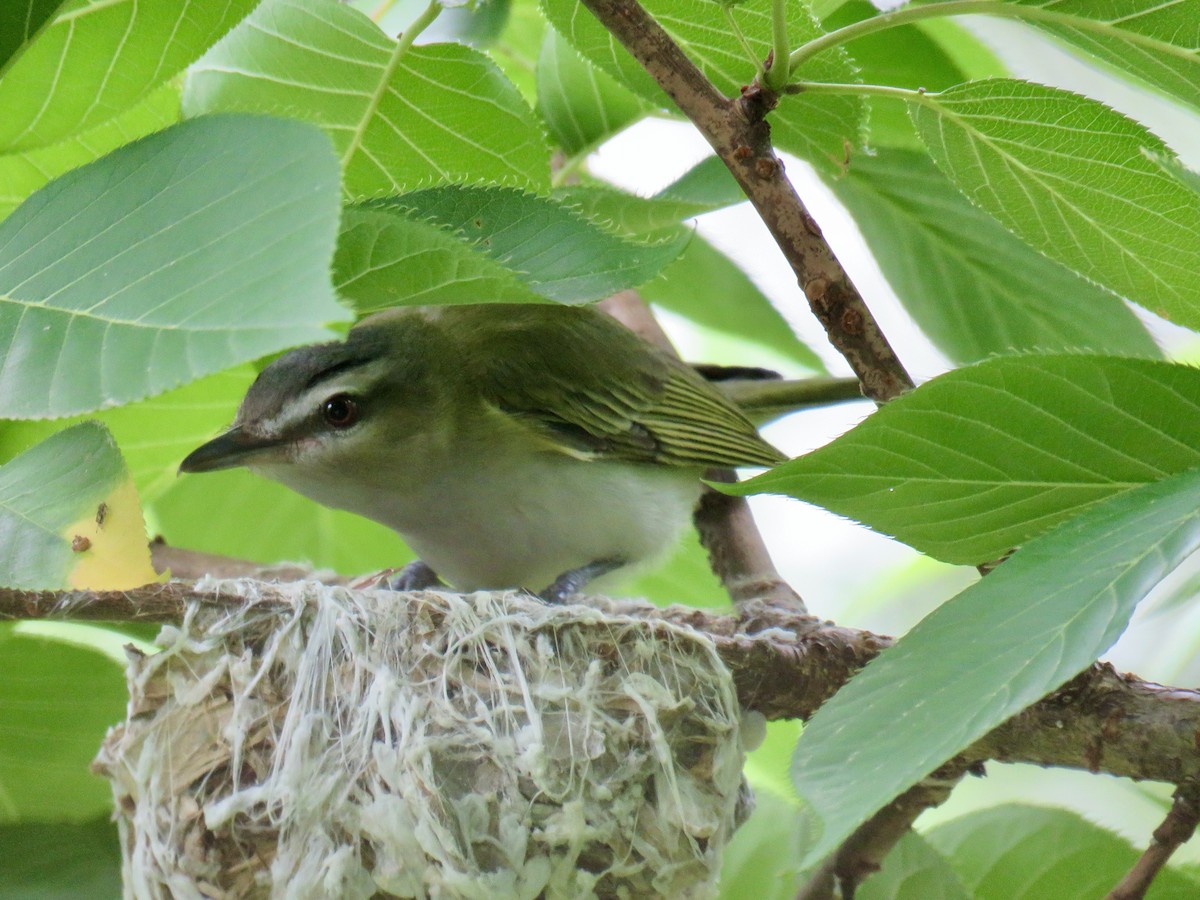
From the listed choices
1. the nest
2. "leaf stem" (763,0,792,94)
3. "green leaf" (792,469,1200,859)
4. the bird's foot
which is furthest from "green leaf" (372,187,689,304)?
the bird's foot

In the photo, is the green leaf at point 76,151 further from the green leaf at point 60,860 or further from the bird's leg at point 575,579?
the bird's leg at point 575,579

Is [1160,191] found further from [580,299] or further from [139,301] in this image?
[139,301]

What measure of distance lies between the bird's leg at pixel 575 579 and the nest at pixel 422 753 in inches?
20.4

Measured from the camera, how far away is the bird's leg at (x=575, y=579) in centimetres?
217

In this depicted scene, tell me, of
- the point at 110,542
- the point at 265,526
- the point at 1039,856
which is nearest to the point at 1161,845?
the point at 1039,856

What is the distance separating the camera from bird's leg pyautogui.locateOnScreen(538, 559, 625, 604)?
85.4 inches

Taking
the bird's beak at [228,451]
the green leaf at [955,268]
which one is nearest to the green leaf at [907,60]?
the green leaf at [955,268]

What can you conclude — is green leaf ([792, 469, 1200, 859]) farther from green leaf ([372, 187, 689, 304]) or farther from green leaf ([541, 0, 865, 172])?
green leaf ([541, 0, 865, 172])

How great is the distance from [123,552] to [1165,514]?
33.6 inches

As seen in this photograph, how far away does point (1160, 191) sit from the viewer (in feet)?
3.80

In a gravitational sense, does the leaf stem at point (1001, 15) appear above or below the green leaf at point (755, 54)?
below

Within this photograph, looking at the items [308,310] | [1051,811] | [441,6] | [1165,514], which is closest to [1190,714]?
[1051,811]

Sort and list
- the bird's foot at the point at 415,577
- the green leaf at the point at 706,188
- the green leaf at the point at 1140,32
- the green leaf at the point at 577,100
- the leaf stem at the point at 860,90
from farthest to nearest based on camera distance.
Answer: the bird's foot at the point at 415,577, the green leaf at the point at 577,100, the green leaf at the point at 706,188, the leaf stem at the point at 860,90, the green leaf at the point at 1140,32

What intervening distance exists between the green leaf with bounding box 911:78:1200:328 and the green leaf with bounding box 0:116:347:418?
2.37ft
